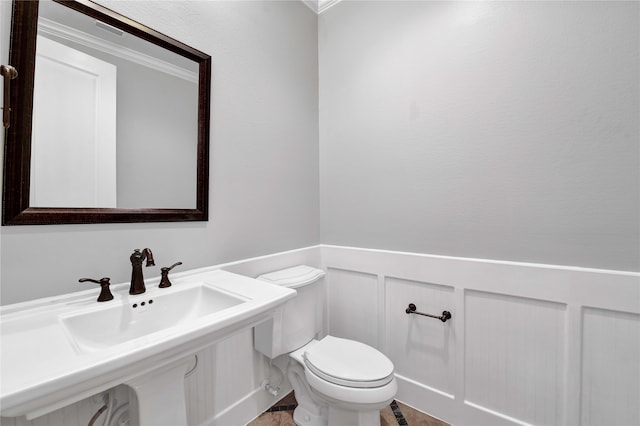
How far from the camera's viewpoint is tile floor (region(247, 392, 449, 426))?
4.88 ft

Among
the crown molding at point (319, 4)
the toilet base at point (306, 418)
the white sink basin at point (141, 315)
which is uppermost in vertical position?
the crown molding at point (319, 4)

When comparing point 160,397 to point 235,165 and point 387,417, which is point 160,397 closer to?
point 235,165

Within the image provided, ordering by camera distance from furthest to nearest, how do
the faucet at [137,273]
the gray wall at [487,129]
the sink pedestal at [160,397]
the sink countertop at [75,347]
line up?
the gray wall at [487,129] → the faucet at [137,273] → the sink pedestal at [160,397] → the sink countertop at [75,347]

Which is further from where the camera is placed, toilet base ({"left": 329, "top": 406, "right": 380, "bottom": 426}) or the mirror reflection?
toilet base ({"left": 329, "top": 406, "right": 380, "bottom": 426})

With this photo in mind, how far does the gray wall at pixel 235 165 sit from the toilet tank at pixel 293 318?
227 millimetres

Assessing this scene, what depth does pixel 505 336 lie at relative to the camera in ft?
4.41

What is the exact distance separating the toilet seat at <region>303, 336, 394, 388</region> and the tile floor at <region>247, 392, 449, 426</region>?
1.36 ft

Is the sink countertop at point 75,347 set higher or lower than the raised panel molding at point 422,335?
higher

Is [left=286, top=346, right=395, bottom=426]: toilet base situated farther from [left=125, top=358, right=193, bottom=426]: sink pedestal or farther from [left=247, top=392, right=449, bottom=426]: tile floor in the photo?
[left=125, top=358, right=193, bottom=426]: sink pedestal

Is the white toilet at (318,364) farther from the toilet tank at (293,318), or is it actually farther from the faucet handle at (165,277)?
→ the faucet handle at (165,277)

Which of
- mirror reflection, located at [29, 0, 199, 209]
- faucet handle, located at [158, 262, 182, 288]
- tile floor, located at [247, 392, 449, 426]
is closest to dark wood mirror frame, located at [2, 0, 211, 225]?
mirror reflection, located at [29, 0, 199, 209]

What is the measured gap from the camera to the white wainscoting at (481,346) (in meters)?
1.13

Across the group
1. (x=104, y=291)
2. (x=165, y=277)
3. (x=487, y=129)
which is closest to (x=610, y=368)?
(x=487, y=129)

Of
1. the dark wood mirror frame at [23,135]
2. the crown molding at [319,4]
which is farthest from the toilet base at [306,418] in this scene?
the crown molding at [319,4]
